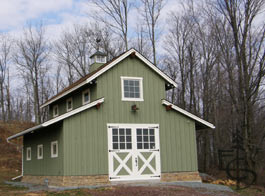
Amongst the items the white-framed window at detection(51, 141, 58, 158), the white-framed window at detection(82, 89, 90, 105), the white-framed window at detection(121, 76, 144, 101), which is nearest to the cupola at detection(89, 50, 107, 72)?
the white-framed window at detection(82, 89, 90, 105)

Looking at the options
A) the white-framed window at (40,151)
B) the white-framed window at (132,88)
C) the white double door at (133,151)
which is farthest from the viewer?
the white-framed window at (40,151)

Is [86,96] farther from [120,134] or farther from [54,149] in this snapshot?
[54,149]

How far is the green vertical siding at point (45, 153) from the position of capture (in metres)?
→ 16.5

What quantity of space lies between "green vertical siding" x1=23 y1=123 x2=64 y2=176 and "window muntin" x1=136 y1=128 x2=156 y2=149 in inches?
150

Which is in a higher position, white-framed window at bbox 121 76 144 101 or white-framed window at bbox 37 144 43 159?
white-framed window at bbox 121 76 144 101

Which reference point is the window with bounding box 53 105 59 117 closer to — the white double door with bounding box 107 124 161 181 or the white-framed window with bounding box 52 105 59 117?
the white-framed window with bounding box 52 105 59 117

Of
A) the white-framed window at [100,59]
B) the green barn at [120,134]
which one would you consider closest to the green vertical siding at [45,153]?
the green barn at [120,134]

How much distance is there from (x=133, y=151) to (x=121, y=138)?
86 cm

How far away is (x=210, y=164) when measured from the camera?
33.0 metres

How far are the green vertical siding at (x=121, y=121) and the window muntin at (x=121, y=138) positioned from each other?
16.9 inches

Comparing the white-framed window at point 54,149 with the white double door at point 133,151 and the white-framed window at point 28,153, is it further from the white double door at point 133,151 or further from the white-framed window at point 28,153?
the white-framed window at point 28,153

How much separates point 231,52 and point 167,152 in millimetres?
11242

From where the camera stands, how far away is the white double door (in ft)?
55.4

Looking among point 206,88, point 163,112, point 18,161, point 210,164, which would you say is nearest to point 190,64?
point 206,88
